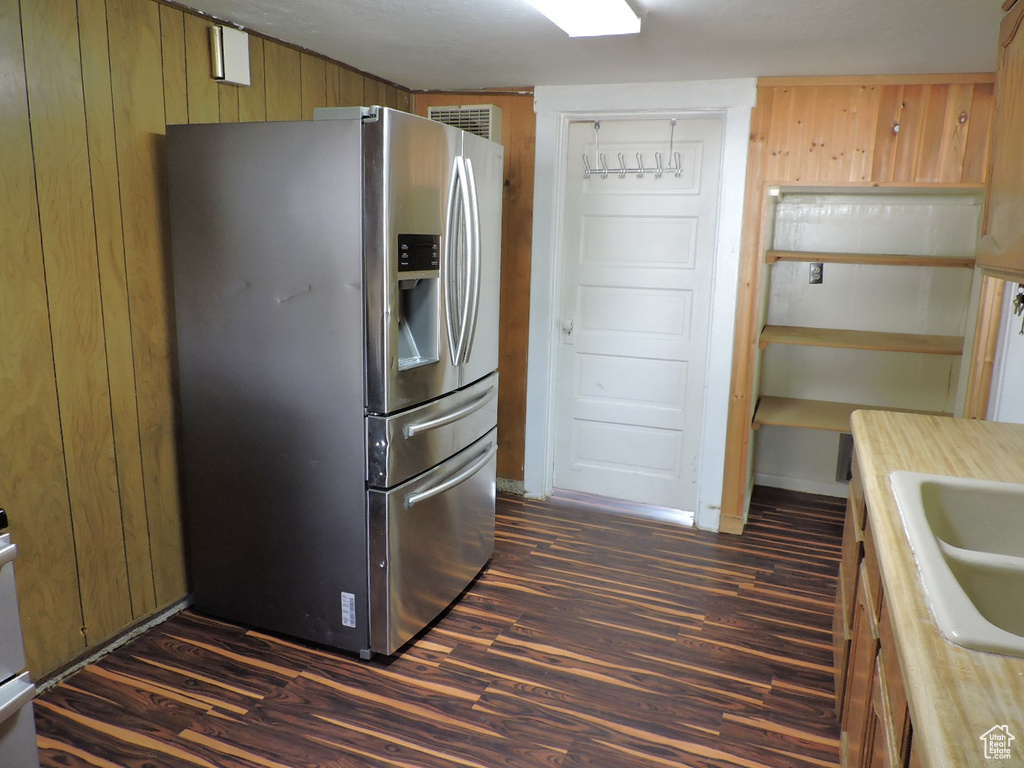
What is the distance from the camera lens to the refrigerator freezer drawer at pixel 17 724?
1.66m

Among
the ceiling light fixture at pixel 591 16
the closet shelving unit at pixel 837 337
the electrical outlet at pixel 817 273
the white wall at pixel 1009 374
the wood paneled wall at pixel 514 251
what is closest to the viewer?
the ceiling light fixture at pixel 591 16

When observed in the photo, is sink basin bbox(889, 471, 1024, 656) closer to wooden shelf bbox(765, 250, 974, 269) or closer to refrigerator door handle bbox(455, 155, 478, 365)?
refrigerator door handle bbox(455, 155, 478, 365)

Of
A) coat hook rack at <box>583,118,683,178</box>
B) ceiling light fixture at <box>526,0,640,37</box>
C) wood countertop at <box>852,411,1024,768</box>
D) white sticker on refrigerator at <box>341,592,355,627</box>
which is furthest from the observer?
coat hook rack at <box>583,118,683,178</box>

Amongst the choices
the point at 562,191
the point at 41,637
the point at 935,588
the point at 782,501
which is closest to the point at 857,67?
the point at 562,191

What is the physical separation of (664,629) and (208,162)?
7.57 ft

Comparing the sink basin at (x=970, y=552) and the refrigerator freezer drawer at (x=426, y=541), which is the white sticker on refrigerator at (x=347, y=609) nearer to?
the refrigerator freezer drawer at (x=426, y=541)

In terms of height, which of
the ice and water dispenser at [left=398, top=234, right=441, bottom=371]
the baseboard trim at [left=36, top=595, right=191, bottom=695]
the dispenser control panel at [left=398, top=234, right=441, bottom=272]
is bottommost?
the baseboard trim at [left=36, top=595, right=191, bottom=695]

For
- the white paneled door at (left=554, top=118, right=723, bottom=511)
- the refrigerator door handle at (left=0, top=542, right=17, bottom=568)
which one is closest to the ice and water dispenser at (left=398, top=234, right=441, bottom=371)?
the refrigerator door handle at (left=0, top=542, right=17, bottom=568)

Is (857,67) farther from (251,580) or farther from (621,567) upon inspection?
(251,580)

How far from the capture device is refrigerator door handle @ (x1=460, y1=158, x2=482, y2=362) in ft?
8.94

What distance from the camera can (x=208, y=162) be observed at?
2.46 metres

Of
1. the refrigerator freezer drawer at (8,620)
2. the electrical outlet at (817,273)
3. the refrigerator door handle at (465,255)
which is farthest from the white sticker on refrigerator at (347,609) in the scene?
the electrical outlet at (817,273)

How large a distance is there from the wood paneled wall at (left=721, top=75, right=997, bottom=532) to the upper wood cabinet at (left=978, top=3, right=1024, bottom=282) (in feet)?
3.88

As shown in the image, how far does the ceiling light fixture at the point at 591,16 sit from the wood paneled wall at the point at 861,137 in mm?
1138
